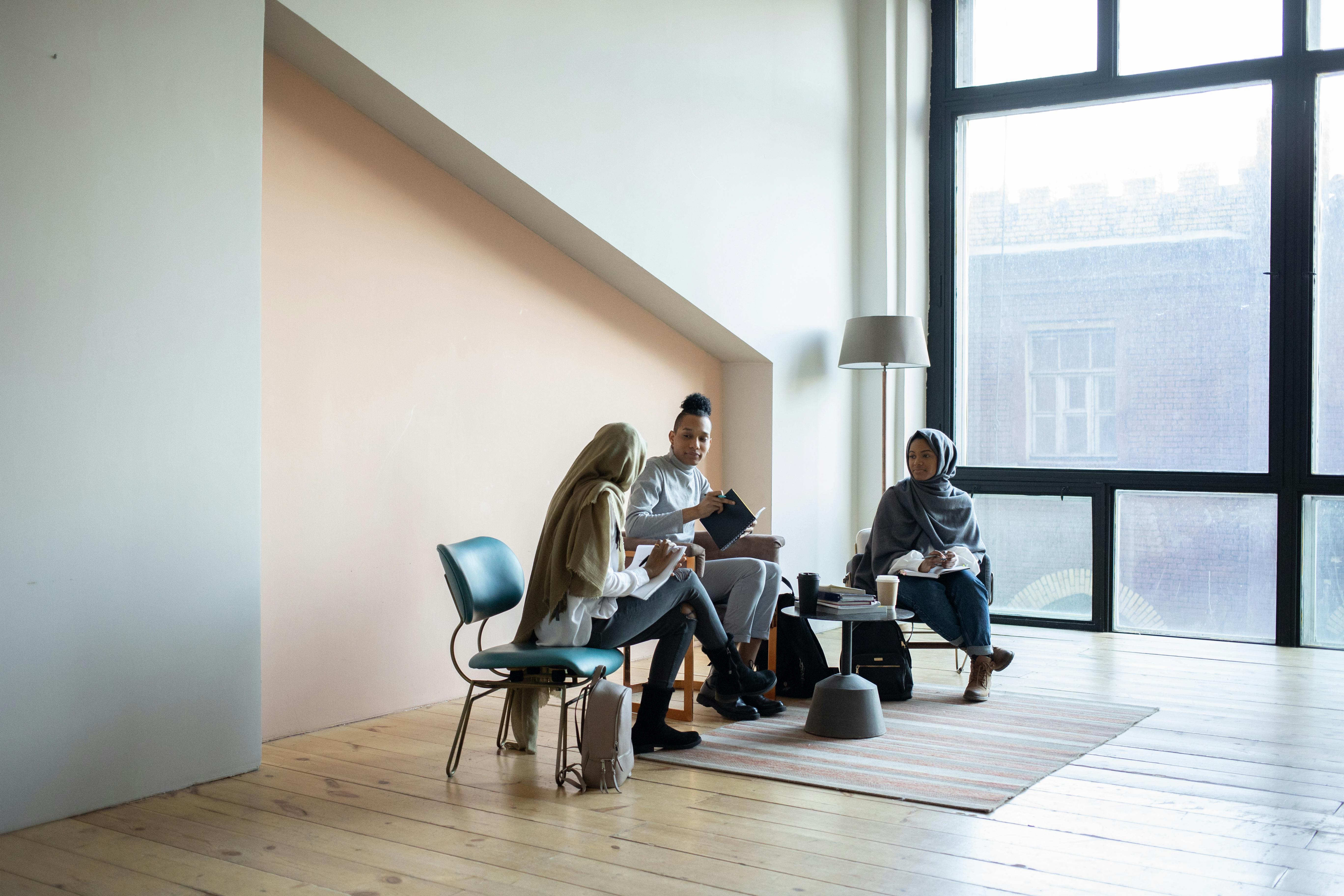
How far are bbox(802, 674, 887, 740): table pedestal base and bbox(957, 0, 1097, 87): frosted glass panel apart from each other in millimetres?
4148

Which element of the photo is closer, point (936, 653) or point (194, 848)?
point (194, 848)

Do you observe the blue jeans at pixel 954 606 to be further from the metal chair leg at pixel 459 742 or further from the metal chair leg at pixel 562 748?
the metal chair leg at pixel 459 742

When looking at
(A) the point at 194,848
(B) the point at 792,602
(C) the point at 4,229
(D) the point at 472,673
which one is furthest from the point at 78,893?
(B) the point at 792,602

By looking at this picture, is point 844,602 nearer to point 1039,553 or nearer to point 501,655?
point 501,655

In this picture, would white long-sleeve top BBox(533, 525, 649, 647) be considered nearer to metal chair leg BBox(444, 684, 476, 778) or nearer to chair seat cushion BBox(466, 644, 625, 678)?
chair seat cushion BBox(466, 644, 625, 678)

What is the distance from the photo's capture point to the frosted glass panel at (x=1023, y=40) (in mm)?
6305

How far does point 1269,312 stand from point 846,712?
359 centimetres

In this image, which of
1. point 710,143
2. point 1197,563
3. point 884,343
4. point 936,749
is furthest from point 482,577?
point 1197,563

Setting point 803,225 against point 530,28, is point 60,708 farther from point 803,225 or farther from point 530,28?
point 803,225

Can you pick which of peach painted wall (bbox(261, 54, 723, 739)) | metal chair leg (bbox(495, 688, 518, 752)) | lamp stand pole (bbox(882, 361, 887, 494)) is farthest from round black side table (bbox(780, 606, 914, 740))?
lamp stand pole (bbox(882, 361, 887, 494))

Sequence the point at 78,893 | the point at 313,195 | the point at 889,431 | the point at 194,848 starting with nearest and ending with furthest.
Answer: the point at 78,893, the point at 194,848, the point at 313,195, the point at 889,431

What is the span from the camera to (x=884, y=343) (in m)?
5.89

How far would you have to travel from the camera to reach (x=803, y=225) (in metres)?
5.98

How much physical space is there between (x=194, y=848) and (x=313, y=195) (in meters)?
2.06
